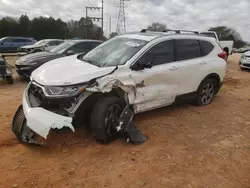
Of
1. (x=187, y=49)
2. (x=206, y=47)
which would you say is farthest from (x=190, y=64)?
(x=206, y=47)

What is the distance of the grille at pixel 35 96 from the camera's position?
3.31 meters

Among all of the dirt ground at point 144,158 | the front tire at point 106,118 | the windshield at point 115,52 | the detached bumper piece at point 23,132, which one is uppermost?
the windshield at point 115,52

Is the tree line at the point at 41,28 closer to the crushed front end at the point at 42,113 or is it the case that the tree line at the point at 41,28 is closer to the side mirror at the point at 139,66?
the crushed front end at the point at 42,113

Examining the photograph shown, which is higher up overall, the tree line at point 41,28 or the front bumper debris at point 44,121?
the tree line at point 41,28

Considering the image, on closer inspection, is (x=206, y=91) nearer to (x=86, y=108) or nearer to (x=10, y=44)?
(x=86, y=108)

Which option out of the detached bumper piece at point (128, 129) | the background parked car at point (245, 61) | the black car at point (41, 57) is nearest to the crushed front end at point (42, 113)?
the detached bumper piece at point (128, 129)

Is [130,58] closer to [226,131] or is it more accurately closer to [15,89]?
[226,131]

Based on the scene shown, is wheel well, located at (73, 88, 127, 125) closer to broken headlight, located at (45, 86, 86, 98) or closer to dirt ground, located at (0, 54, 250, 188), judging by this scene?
broken headlight, located at (45, 86, 86, 98)

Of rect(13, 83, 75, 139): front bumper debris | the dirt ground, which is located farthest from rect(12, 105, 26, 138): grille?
rect(13, 83, 75, 139): front bumper debris

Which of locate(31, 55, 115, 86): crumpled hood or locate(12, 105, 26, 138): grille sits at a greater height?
locate(31, 55, 115, 86): crumpled hood

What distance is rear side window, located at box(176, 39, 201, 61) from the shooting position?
4711 mm

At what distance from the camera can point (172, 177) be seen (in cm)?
294

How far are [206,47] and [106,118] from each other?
322 centimetres

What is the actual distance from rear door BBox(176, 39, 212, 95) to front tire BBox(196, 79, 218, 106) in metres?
0.22
